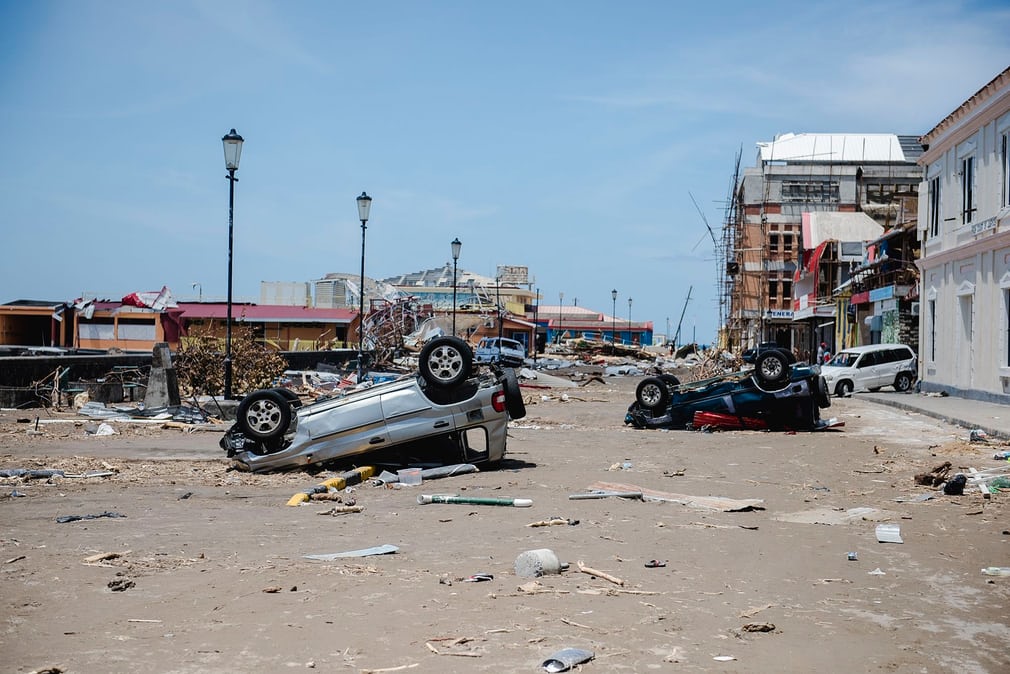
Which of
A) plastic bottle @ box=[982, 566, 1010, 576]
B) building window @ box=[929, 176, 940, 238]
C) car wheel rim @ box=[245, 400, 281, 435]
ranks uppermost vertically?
building window @ box=[929, 176, 940, 238]

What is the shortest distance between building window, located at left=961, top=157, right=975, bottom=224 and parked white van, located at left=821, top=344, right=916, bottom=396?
615 cm

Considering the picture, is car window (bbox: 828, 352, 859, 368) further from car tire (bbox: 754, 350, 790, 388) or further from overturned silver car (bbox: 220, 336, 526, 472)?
overturned silver car (bbox: 220, 336, 526, 472)

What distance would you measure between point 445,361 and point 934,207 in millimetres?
24778

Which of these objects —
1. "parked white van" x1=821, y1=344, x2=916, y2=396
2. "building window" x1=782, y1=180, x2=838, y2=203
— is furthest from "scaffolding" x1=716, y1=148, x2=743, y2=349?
"parked white van" x1=821, y1=344, x2=916, y2=396

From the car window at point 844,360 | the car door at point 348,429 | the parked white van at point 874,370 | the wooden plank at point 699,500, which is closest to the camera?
the wooden plank at point 699,500

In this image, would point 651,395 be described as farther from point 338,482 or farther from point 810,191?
point 810,191

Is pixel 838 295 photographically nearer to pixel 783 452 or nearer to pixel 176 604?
pixel 783 452

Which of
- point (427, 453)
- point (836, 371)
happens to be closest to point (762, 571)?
point (427, 453)

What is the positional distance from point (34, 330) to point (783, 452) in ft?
203

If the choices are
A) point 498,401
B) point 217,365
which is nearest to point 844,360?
point 217,365

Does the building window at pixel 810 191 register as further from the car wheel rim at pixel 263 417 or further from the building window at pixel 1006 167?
the car wheel rim at pixel 263 417

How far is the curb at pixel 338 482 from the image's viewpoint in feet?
35.4

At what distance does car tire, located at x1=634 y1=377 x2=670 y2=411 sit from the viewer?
2081 cm

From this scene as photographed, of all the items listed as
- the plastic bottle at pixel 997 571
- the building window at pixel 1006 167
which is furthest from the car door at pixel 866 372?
the plastic bottle at pixel 997 571
